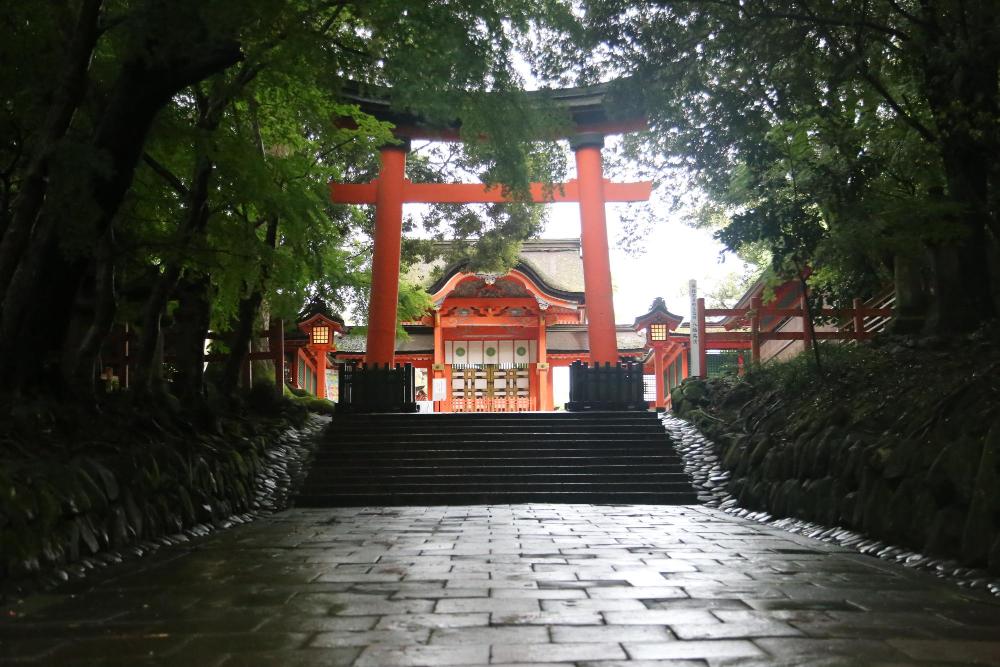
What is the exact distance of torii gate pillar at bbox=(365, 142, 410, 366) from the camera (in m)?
16.1

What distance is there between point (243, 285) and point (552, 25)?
4.80m

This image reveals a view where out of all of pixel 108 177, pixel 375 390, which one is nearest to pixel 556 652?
pixel 108 177

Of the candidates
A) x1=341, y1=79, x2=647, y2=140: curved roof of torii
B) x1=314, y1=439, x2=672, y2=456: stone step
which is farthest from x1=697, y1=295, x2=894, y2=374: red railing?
x1=341, y1=79, x2=647, y2=140: curved roof of torii

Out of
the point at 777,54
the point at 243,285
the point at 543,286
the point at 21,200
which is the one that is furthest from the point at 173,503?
the point at 543,286

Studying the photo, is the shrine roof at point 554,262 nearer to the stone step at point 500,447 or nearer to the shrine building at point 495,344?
the shrine building at point 495,344

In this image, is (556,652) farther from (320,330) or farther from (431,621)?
(320,330)

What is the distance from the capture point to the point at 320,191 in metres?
10.4

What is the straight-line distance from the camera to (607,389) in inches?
591

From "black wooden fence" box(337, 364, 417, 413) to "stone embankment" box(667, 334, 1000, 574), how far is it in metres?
5.66

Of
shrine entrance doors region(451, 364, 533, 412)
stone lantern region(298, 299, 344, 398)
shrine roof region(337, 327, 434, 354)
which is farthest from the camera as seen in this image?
shrine entrance doors region(451, 364, 533, 412)

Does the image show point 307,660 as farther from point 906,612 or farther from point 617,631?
point 906,612

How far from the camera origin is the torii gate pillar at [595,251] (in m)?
16.0

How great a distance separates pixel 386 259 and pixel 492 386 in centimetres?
892

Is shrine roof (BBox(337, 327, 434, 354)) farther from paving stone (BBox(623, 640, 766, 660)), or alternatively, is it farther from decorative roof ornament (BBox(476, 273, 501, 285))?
paving stone (BBox(623, 640, 766, 660))
